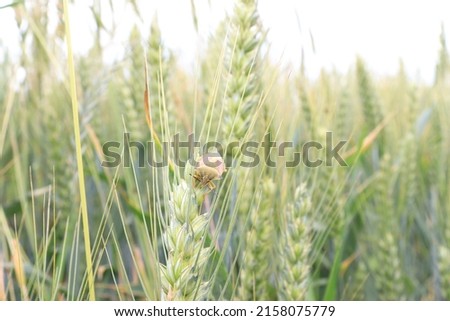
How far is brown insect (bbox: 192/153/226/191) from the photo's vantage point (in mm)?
583

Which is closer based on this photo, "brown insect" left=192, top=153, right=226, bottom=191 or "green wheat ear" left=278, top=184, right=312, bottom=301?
"brown insect" left=192, top=153, right=226, bottom=191

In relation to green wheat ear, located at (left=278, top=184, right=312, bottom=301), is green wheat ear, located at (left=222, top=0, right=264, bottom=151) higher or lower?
higher

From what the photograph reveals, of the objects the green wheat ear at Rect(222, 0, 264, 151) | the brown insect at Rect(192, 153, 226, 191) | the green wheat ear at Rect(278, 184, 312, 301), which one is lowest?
the green wheat ear at Rect(278, 184, 312, 301)

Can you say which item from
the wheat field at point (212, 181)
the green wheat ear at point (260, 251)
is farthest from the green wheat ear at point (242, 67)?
the green wheat ear at point (260, 251)

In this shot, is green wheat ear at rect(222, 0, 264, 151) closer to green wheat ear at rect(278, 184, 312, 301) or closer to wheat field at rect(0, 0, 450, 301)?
wheat field at rect(0, 0, 450, 301)

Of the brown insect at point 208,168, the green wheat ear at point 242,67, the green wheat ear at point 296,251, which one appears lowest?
the green wheat ear at point 296,251

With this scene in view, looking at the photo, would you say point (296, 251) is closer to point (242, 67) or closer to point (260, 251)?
point (260, 251)

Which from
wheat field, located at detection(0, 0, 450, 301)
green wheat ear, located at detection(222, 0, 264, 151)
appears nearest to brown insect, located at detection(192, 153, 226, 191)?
wheat field, located at detection(0, 0, 450, 301)

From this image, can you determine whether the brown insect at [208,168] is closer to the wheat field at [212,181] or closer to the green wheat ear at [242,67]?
the wheat field at [212,181]

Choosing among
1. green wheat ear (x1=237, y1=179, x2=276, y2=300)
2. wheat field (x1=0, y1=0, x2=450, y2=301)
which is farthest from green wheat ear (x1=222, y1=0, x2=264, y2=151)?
green wheat ear (x1=237, y1=179, x2=276, y2=300)

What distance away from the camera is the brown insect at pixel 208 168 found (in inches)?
23.0

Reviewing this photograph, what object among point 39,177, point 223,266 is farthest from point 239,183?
point 39,177

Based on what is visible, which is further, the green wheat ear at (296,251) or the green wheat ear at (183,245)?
the green wheat ear at (296,251)

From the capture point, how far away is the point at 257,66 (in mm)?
869
